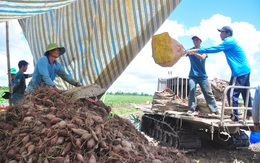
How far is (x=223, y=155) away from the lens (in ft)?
21.0

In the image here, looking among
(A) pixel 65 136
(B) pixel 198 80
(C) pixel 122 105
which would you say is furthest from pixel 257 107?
(C) pixel 122 105

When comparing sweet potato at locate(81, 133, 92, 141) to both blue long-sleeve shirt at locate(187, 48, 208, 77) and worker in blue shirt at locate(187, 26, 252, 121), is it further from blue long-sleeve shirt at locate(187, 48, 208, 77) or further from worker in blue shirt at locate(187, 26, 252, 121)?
blue long-sleeve shirt at locate(187, 48, 208, 77)

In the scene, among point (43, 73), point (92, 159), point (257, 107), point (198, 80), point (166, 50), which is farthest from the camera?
point (198, 80)

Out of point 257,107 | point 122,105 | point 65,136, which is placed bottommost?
point 122,105

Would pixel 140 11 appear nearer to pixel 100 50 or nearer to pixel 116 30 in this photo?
pixel 116 30

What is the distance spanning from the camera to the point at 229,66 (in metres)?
5.52

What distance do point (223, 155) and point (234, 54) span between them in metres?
2.51

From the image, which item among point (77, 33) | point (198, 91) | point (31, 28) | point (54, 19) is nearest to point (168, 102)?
point (198, 91)

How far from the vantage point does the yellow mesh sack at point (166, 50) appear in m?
4.61

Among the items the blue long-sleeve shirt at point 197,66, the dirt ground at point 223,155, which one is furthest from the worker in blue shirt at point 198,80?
the dirt ground at point 223,155

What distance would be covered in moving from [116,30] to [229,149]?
4189 mm

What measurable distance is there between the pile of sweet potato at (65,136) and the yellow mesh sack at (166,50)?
151 cm

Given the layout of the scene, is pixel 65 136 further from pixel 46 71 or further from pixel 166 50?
pixel 166 50

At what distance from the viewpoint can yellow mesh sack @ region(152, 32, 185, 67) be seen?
15.1 feet
